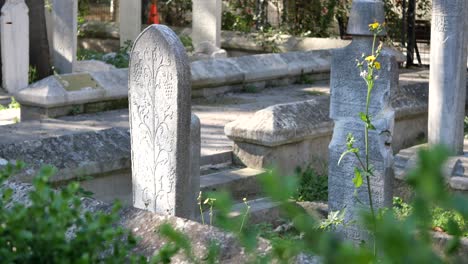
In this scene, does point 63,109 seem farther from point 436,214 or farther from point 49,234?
point 49,234

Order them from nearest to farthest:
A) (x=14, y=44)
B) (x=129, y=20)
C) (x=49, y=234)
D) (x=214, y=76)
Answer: (x=49, y=234) < (x=214, y=76) < (x=14, y=44) < (x=129, y=20)

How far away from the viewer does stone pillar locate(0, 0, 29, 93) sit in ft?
42.4

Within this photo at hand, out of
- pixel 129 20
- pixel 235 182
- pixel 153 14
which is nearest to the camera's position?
pixel 235 182

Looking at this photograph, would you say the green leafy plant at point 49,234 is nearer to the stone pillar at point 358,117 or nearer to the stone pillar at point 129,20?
the stone pillar at point 358,117

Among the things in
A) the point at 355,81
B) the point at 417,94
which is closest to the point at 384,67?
the point at 355,81

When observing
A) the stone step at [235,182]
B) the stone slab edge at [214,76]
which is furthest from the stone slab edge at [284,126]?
the stone slab edge at [214,76]

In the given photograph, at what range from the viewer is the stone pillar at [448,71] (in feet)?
26.2

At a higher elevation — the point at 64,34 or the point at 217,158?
the point at 64,34

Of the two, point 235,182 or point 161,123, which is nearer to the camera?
point 161,123

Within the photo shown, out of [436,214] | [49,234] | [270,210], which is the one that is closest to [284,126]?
[270,210]

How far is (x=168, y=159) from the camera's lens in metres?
6.10

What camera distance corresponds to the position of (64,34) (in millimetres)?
13633

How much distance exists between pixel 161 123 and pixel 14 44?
7450 millimetres

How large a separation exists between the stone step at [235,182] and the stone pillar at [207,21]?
24.4ft
